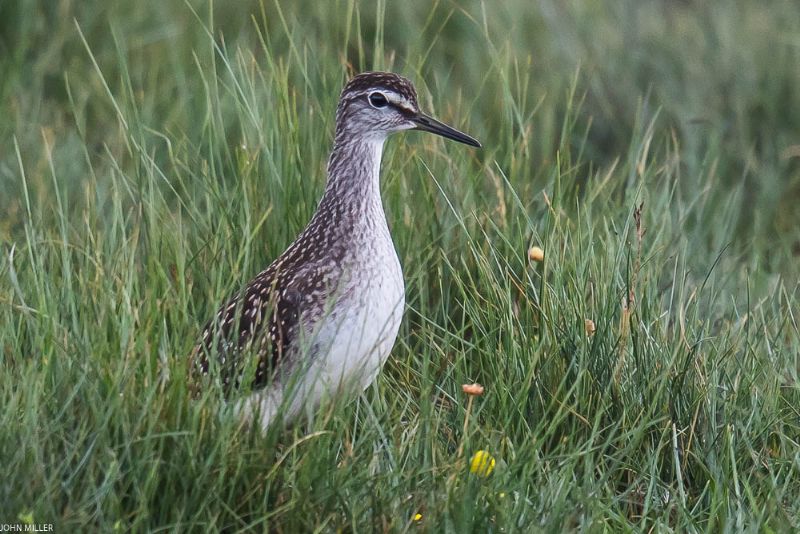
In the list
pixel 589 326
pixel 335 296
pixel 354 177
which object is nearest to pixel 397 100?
pixel 354 177

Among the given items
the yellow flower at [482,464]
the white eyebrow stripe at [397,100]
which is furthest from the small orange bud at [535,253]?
the yellow flower at [482,464]

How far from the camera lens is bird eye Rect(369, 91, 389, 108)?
534 cm

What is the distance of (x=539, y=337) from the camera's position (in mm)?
4977

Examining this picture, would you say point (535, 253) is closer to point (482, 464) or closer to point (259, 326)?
point (259, 326)

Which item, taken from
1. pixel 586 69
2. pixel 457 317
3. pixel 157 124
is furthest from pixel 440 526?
pixel 586 69

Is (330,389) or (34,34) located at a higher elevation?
(34,34)

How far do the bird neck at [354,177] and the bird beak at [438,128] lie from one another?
0.16 meters

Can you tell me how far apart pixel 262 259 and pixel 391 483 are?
175cm

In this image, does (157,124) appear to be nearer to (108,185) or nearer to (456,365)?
(108,185)

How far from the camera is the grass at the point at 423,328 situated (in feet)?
13.1

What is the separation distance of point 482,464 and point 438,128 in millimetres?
1714

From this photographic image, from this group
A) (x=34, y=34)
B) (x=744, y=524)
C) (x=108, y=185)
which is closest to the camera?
(x=744, y=524)

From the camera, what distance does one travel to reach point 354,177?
17.0ft

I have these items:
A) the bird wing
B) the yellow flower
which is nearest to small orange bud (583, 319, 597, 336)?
the yellow flower
